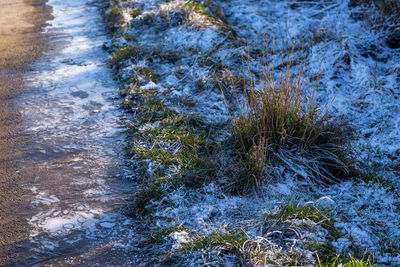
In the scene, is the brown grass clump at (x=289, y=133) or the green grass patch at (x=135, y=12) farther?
the green grass patch at (x=135, y=12)

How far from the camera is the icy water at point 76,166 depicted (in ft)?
8.75

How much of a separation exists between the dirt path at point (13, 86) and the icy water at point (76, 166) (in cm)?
11

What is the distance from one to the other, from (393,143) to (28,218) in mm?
3245

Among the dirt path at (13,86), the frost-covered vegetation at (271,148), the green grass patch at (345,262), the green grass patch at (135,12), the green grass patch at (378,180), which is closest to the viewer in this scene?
the green grass patch at (345,262)

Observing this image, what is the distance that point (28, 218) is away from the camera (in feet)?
9.53

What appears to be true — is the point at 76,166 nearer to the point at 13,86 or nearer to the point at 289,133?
the point at 289,133

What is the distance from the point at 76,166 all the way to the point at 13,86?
214cm

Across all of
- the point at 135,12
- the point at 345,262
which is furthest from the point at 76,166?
the point at 135,12

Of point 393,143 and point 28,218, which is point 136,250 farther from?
point 393,143

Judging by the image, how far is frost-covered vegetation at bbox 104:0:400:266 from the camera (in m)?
2.51

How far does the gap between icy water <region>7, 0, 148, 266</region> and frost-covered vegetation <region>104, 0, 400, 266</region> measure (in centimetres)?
21

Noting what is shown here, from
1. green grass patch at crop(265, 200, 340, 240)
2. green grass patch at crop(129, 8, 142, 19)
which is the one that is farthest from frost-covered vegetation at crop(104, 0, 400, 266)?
green grass patch at crop(129, 8, 142, 19)

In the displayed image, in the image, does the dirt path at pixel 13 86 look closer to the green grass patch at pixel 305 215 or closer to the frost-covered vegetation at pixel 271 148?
the frost-covered vegetation at pixel 271 148

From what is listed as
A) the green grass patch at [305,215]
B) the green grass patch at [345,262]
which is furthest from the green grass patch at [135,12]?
the green grass patch at [345,262]
